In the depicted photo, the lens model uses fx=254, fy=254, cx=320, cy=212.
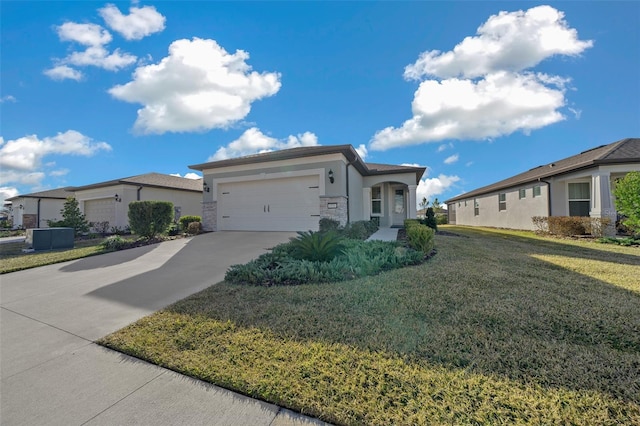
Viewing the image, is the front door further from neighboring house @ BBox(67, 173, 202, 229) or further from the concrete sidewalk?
neighboring house @ BBox(67, 173, 202, 229)

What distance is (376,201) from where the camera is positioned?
15.6 metres

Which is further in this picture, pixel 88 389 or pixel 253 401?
pixel 88 389

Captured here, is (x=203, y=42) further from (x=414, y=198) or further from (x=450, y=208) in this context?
(x=450, y=208)

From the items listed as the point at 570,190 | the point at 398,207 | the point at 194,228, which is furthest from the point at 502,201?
the point at 194,228

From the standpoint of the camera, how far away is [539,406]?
173cm

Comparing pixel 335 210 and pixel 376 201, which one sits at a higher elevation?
pixel 376 201

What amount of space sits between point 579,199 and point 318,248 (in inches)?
607

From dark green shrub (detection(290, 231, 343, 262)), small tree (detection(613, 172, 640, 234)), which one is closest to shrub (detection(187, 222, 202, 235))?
dark green shrub (detection(290, 231, 343, 262))

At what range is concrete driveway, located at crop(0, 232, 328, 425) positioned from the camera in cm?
180

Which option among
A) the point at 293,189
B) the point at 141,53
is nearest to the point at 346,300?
the point at 293,189

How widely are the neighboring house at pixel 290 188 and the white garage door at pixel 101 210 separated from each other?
7010mm

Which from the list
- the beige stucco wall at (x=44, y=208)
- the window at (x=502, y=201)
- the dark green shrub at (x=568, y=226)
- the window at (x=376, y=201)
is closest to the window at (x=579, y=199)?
the dark green shrub at (x=568, y=226)

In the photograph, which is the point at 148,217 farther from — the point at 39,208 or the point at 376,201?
the point at 39,208

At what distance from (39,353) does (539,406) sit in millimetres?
4452
